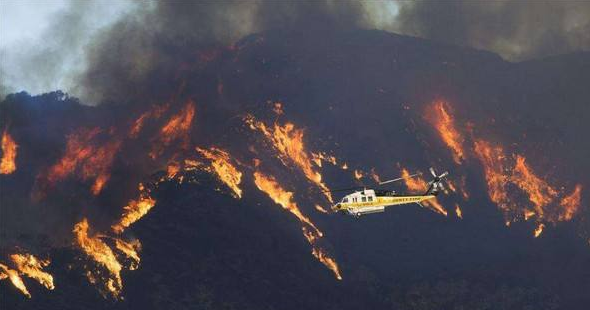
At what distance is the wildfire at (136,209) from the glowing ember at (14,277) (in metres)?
17.2

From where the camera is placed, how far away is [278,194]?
522ft

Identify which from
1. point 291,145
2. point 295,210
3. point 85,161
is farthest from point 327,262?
point 85,161

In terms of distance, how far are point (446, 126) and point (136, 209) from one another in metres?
61.2

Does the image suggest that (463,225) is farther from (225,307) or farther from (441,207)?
(225,307)

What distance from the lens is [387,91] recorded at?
18125 cm

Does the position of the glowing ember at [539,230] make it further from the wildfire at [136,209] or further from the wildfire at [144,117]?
the wildfire at [144,117]

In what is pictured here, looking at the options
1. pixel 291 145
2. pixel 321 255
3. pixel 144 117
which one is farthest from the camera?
pixel 144 117

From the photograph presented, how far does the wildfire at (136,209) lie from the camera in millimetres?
150488

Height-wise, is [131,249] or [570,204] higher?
[570,204]

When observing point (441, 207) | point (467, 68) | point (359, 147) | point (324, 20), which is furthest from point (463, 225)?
point (324, 20)

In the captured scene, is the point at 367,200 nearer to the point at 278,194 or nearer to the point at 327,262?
the point at 327,262

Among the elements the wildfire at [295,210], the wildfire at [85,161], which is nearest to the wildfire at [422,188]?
the wildfire at [295,210]

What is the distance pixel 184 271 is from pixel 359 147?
39.3 metres

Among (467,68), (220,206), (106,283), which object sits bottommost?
(106,283)
